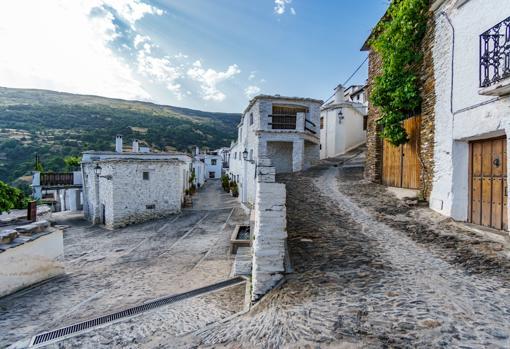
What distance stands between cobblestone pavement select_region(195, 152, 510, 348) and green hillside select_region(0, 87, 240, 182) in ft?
144

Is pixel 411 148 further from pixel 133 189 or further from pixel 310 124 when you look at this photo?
pixel 133 189

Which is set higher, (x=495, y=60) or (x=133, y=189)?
(x=495, y=60)

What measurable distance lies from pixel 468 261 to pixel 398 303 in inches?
83.1

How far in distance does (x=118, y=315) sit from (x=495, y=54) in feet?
29.7

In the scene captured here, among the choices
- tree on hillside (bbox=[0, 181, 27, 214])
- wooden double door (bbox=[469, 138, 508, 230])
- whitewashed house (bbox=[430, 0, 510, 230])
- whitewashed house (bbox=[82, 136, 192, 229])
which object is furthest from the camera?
whitewashed house (bbox=[82, 136, 192, 229])

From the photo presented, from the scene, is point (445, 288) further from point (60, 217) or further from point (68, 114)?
point (68, 114)

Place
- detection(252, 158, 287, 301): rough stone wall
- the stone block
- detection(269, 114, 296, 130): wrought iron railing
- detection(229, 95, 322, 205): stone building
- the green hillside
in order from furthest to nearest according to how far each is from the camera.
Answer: the green hillside < detection(269, 114, 296, 130): wrought iron railing < detection(229, 95, 322, 205): stone building < the stone block < detection(252, 158, 287, 301): rough stone wall

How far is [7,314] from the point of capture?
5887 mm

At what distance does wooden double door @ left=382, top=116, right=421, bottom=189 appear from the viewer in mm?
8922

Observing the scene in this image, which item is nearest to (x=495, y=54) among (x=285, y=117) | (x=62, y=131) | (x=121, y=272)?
(x=121, y=272)

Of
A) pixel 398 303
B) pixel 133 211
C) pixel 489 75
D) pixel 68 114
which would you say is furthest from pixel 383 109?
pixel 68 114

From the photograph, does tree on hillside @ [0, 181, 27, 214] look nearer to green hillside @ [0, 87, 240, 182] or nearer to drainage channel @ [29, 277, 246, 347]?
drainage channel @ [29, 277, 246, 347]

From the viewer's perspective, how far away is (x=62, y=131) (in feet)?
189

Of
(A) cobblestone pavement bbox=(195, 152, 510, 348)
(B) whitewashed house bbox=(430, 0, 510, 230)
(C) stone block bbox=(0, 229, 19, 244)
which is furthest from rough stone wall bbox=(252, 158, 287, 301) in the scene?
(C) stone block bbox=(0, 229, 19, 244)
